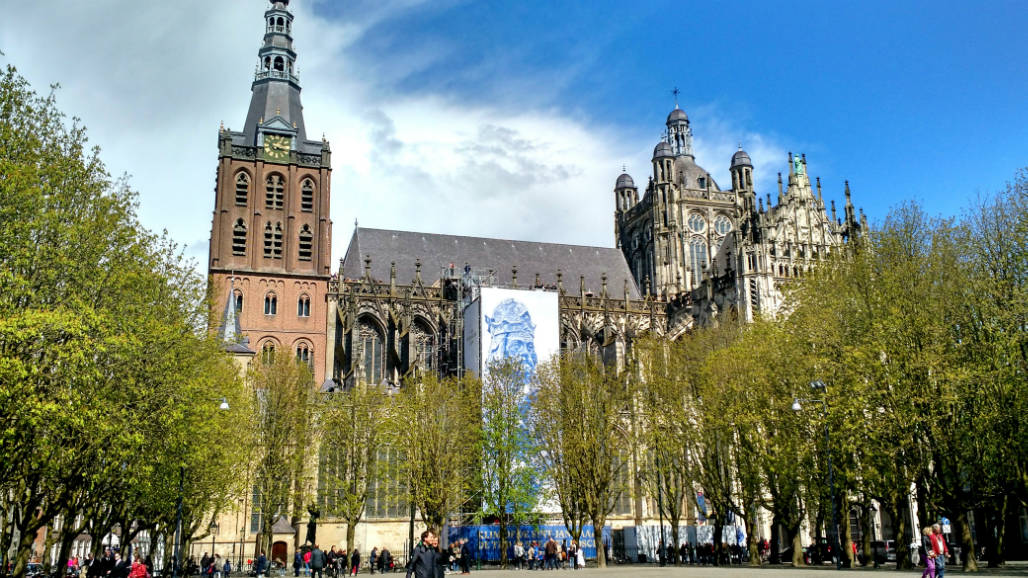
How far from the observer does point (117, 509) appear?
29.3 metres

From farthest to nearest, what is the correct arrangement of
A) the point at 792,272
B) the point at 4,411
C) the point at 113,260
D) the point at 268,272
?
1. the point at 792,272
2. the point at 268,272
3. the point at 113,260
4. the point at 4,411

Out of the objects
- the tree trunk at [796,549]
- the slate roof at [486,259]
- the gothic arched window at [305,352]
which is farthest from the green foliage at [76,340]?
the slate roof at [486,259]

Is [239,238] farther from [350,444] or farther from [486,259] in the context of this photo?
[350,444]

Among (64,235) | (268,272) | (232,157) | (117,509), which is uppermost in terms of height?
(232,157)

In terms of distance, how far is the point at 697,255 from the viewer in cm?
7488

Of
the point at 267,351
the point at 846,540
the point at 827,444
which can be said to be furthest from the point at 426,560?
the point at 267,351

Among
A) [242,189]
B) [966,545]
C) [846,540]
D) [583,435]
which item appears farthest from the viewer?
[242,189]

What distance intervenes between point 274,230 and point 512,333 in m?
18.2

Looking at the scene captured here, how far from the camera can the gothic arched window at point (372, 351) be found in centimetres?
6075

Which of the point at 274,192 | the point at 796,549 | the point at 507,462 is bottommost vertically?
the point at 796,549

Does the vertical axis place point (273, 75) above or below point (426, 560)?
above

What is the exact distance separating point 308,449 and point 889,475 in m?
29.0

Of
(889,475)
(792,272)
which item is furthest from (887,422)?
(792,272)

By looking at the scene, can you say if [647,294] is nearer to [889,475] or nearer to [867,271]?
[867,271]
